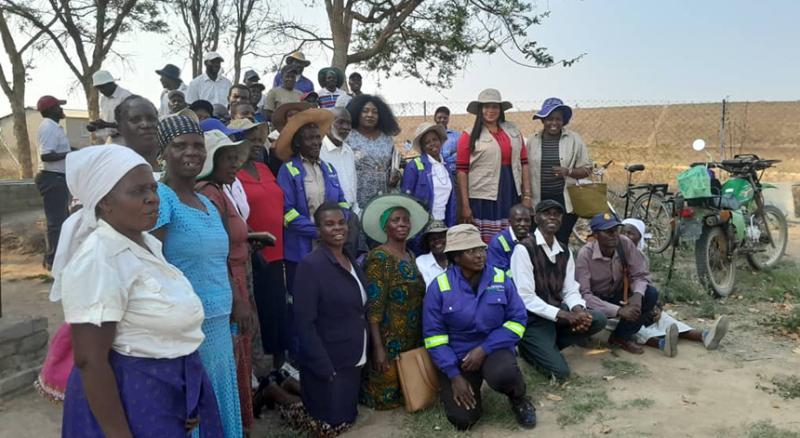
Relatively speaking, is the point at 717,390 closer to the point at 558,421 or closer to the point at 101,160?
the point at 558,421

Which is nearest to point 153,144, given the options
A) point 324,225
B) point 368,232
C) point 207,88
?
point 324,225

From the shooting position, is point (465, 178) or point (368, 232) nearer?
point (368, 232)

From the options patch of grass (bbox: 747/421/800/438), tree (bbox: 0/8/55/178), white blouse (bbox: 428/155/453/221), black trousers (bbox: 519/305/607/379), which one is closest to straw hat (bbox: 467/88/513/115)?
white blouse (bbox: 428/155/453/221)

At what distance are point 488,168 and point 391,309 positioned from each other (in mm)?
1975

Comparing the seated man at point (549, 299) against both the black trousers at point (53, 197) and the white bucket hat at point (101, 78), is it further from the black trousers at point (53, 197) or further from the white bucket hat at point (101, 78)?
the black trousers at point (53, 197)

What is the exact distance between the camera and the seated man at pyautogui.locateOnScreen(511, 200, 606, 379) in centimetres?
445

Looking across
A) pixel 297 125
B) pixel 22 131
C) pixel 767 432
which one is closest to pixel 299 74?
pixel 297 125

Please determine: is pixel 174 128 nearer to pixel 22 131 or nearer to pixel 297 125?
pixel 297 125

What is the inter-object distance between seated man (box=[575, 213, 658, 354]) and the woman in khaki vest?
2.82 ft

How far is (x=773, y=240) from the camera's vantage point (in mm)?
7652

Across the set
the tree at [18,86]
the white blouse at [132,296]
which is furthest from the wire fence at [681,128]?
the white blouse at [132,296]

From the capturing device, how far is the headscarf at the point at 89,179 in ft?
6.05

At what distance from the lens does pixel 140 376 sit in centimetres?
187

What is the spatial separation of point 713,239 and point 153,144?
5.80 metres
